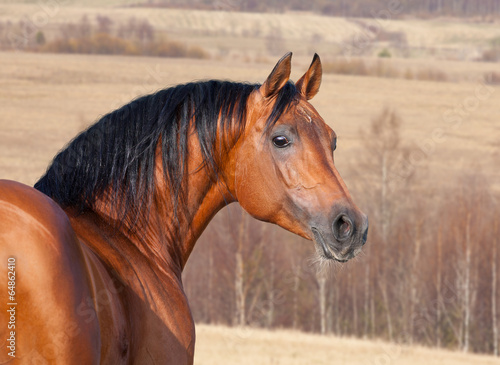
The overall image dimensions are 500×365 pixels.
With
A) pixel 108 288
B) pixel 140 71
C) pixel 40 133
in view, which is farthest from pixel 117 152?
pixel 140 71

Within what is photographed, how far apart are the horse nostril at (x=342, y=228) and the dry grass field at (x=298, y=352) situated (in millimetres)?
19508

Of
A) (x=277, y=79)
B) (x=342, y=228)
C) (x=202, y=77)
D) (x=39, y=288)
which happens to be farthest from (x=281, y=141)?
(x=202, y=77)

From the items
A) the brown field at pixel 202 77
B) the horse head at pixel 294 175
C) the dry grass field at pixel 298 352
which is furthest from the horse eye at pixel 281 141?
the brown field at pixel 202 77

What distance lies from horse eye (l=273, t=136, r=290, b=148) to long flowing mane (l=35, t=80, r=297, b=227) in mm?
103

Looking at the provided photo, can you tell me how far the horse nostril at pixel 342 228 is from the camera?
3668 millimetres

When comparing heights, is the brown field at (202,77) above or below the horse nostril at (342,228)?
below

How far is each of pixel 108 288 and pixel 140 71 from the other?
9266 cm

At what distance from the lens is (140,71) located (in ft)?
306

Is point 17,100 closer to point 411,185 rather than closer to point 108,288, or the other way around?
point 411,185

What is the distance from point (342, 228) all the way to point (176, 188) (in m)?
1.00

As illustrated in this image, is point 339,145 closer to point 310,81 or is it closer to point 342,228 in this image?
point 310,81

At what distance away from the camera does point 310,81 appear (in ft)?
14.5

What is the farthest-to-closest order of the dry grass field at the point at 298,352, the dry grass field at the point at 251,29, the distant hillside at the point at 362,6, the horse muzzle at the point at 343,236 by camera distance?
the distant hillside at the point at 362,6 → the dry grass field at the point at 251,29 → the dry grass field at the point at 298,352 → the horse muzzle at the point at 343,236

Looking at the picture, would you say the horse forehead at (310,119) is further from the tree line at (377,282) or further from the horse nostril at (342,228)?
the tree line at (377,282)
